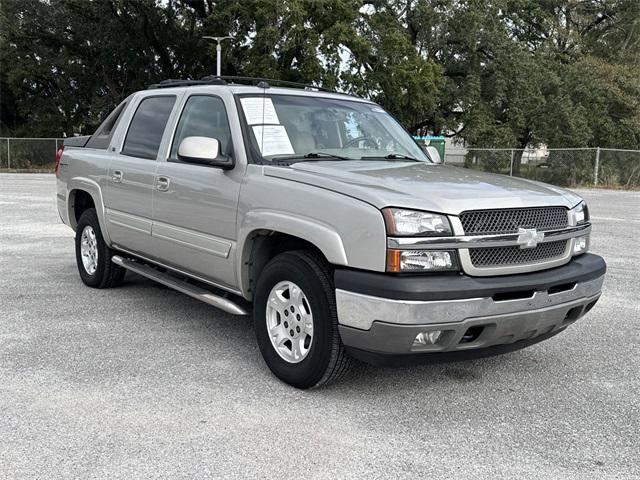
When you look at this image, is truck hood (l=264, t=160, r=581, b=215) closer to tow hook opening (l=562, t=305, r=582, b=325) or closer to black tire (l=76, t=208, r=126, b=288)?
tow hook opening (l=562, t=305, r=582, b=325)

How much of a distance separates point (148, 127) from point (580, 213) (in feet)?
11.6

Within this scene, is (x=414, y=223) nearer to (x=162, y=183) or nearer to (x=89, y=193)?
(x=162, y=183)

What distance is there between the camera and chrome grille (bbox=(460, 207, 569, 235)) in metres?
3.42

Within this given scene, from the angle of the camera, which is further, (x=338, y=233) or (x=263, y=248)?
(x=263, y=248)

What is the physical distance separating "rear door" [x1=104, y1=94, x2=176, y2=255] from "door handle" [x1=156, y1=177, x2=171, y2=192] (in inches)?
3.6

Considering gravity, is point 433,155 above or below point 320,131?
below

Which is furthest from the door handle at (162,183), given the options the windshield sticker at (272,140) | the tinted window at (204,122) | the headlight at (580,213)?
the headlight at (580,213)

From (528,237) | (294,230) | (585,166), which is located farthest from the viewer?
(585,166)

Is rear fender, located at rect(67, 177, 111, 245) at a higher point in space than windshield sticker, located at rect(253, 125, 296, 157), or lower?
lower

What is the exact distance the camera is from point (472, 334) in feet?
11.3

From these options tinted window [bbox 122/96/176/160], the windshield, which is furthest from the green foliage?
the windshield

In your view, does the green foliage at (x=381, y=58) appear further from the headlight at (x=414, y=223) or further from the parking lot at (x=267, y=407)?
the headlight at (x=414, y=223)

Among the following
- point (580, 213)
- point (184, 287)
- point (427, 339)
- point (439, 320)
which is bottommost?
point (184, 287)

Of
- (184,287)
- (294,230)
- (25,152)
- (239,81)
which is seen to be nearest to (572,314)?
(294,230)
